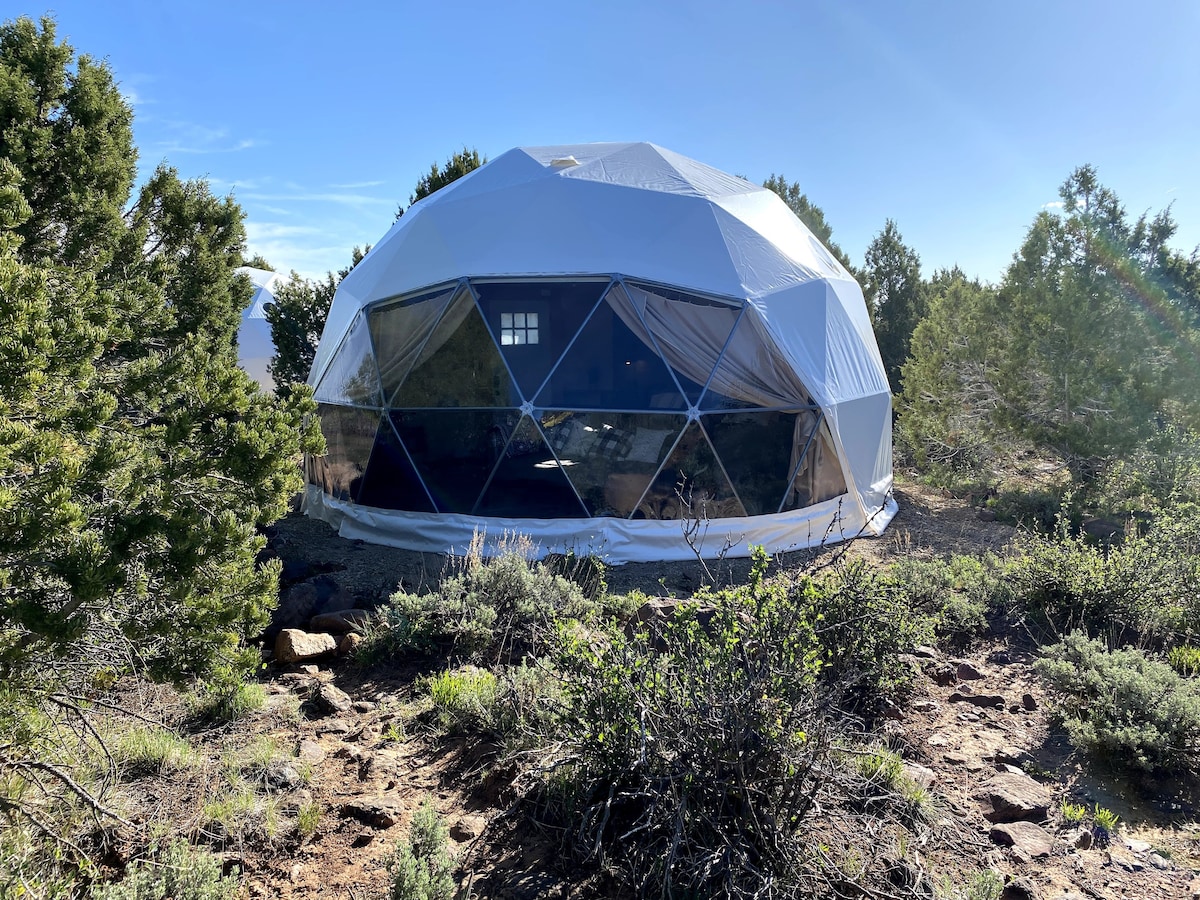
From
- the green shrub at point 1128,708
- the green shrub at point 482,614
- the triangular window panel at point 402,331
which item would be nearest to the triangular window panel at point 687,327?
the triangular window panel at point 402,331

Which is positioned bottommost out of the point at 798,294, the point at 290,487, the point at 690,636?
the point at 690,636

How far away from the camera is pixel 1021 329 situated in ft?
40.3

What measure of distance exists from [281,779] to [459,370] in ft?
20.7

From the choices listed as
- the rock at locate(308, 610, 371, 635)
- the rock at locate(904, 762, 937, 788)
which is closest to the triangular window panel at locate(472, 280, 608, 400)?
the rock at locate(308, 610, 371, 635)

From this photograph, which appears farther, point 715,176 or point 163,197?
point 715,176

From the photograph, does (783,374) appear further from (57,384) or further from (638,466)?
(57,384)

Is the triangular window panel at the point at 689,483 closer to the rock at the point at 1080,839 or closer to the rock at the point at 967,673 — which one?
the rock at the point at 967,673

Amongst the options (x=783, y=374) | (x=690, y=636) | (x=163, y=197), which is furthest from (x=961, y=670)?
(x=163, y=197)

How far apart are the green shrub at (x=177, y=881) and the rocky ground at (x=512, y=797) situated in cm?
30

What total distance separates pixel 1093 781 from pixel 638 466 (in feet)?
19.0

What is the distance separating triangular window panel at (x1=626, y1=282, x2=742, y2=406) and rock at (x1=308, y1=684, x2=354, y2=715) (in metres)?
5.60

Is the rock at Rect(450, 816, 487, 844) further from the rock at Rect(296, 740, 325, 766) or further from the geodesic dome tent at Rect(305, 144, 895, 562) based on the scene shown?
the geodesic dome tent at Rect(305, 144, 895, 562)

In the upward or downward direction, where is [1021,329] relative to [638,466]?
upward

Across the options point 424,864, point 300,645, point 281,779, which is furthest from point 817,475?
point 424,864
